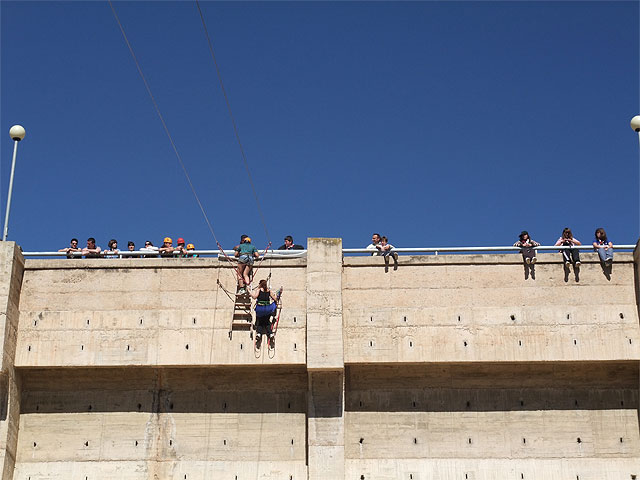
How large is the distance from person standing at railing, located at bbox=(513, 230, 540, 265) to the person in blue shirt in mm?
6629

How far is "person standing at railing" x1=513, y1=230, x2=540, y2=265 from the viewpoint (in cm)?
2722

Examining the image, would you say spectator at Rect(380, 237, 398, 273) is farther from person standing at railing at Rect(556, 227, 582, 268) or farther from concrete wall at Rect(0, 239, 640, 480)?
person standing at railing at Rect(556, 227, 582, 268)

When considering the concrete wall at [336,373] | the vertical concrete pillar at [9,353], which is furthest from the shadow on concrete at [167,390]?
the vertical concrete pillar at [9,353]

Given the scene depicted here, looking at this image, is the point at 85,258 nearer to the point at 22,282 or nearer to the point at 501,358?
the point at 22,282

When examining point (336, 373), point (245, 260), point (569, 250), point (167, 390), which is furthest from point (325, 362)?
point (569, 250)

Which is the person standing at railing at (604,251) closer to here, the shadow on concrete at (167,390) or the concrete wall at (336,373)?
the concrete wall at (336,373)

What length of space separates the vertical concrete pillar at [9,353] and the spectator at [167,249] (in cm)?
358

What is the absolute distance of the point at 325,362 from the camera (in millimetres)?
26047

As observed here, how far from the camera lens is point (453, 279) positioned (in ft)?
89.6

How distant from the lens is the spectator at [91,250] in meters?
28.2

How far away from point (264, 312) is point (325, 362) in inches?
78.5

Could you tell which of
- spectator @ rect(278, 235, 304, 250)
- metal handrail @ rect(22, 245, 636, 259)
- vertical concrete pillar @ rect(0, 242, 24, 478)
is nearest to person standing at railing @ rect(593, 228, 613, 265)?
metal handrail @ rect(22, 245, 636, 259)

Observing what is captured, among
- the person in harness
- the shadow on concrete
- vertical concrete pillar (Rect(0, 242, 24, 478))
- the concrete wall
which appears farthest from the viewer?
the shadow on concrete

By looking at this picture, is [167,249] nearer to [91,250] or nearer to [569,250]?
[91,250]
